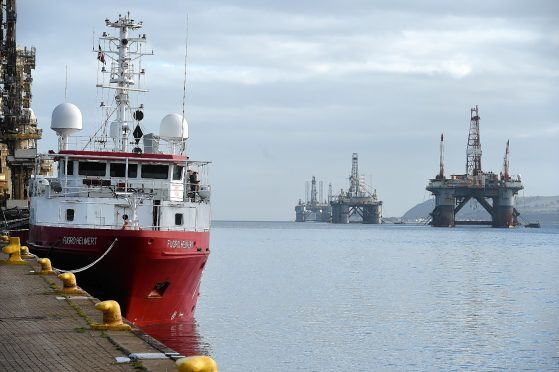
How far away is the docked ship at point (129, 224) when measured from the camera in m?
33.9

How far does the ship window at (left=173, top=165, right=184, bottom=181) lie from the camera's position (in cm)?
3866

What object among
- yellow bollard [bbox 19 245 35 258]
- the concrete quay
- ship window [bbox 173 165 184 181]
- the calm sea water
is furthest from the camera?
yellow bollard [bbox 19 245 35 258]

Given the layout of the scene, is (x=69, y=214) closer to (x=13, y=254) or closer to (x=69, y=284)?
(x=13, y=254)

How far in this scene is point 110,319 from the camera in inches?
868

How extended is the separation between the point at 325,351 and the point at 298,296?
24.2 meters

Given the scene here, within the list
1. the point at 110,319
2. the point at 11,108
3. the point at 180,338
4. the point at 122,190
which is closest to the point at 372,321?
the point at 180,338

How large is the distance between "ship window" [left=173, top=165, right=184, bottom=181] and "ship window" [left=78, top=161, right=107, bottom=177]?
2.78m

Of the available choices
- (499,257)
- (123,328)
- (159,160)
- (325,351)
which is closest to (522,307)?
(325,351)

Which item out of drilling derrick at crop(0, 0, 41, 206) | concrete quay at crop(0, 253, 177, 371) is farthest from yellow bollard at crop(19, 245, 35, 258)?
drilling derrick at crop(0, 0, 41, 206)

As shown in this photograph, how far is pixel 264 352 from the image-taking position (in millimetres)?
37031

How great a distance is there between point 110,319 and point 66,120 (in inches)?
956

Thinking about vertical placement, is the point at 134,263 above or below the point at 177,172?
below

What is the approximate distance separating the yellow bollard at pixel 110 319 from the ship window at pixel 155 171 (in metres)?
16.5

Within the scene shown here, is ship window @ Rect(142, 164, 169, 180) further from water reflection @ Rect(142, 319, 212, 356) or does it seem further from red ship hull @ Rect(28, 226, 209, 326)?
water reflection @ Rect(142, 319, 212, 356)
